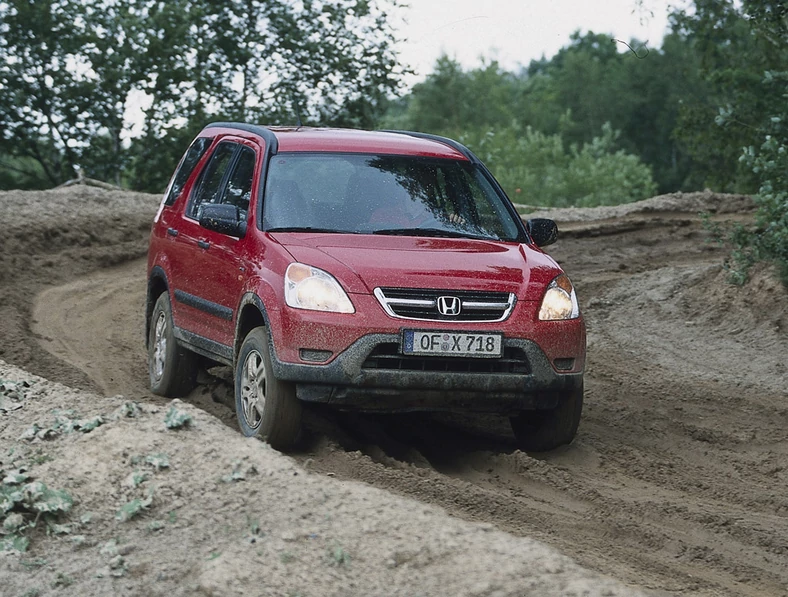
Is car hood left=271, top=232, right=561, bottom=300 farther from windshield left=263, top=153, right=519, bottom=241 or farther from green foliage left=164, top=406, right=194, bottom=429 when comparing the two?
green foliage left=164, top=406, right=194, bottom=429

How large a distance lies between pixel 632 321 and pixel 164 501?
8.91m

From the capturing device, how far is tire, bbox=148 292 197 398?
9.37 m

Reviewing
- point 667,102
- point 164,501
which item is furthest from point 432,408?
point 667,102

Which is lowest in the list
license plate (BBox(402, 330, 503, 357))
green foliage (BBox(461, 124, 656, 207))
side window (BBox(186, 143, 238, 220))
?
green foliage (BBox(461, 124, 656, 207))

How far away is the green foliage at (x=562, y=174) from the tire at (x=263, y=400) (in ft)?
161

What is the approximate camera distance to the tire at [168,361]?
9367 millimetres

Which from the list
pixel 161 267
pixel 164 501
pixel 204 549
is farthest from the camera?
pixel 161 267

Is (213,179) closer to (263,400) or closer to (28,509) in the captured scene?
(263,400)

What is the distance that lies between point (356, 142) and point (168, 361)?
2.16 metres

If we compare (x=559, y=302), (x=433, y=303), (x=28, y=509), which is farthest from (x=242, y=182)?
(x=28, y=509)

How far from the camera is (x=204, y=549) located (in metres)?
5.20

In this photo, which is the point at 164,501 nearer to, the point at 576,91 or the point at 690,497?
the point at 690,497

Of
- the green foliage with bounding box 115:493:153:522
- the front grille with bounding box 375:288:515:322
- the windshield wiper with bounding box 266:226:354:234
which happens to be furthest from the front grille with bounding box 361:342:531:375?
the green foliage with bounding box 115:493:153:522

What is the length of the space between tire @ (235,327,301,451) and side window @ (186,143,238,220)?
5.11 feet
